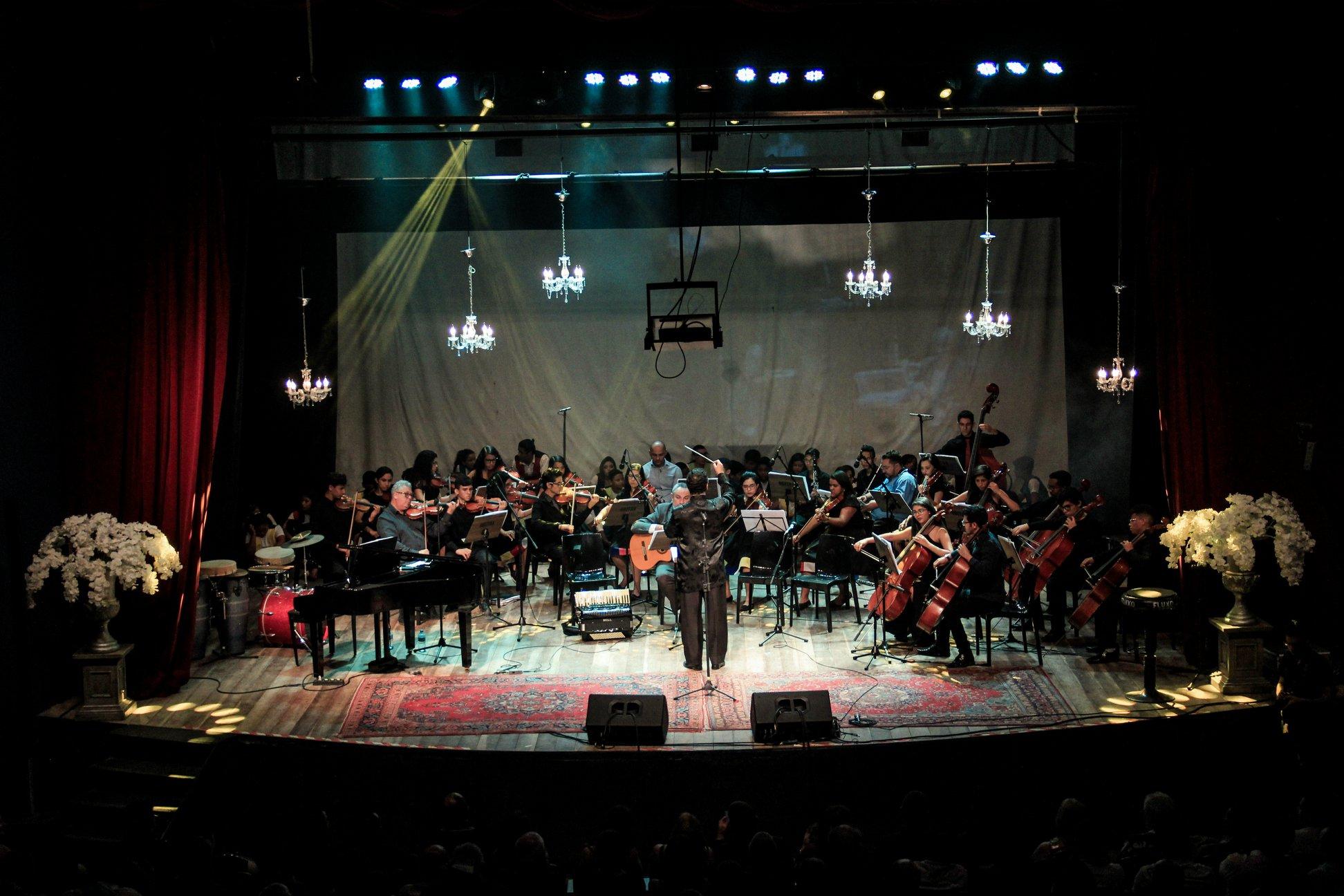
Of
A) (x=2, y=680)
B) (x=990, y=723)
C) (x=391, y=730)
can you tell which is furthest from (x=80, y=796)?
(x=990, y=723)

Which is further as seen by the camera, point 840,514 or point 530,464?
point 530,464

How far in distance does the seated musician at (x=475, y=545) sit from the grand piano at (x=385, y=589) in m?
1.76

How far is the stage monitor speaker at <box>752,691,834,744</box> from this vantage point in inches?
282

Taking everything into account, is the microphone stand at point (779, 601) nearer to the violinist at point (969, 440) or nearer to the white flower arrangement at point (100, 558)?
the violinist at point (969, 440)

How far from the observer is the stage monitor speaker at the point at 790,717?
282 inches

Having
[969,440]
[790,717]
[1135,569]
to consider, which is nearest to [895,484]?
[969,440]

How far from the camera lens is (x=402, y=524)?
1012cm

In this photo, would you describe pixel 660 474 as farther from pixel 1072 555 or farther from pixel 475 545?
pixel 1072 555

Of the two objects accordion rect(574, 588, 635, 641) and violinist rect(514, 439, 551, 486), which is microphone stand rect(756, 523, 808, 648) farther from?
violinist rect(514, 439, 551, 486)

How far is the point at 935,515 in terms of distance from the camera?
357 inches

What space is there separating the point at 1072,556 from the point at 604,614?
398cm

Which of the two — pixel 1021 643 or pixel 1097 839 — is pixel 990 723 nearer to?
pixel 1021 643

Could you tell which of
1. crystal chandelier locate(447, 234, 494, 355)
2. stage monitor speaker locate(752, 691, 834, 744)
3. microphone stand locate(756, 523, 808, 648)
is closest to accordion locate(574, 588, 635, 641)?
microphone stand locate(756, 523, 808, 648)

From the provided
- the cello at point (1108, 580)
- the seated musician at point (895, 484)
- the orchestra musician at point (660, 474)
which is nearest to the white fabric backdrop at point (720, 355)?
the orchestra musician at point (660, 474)
